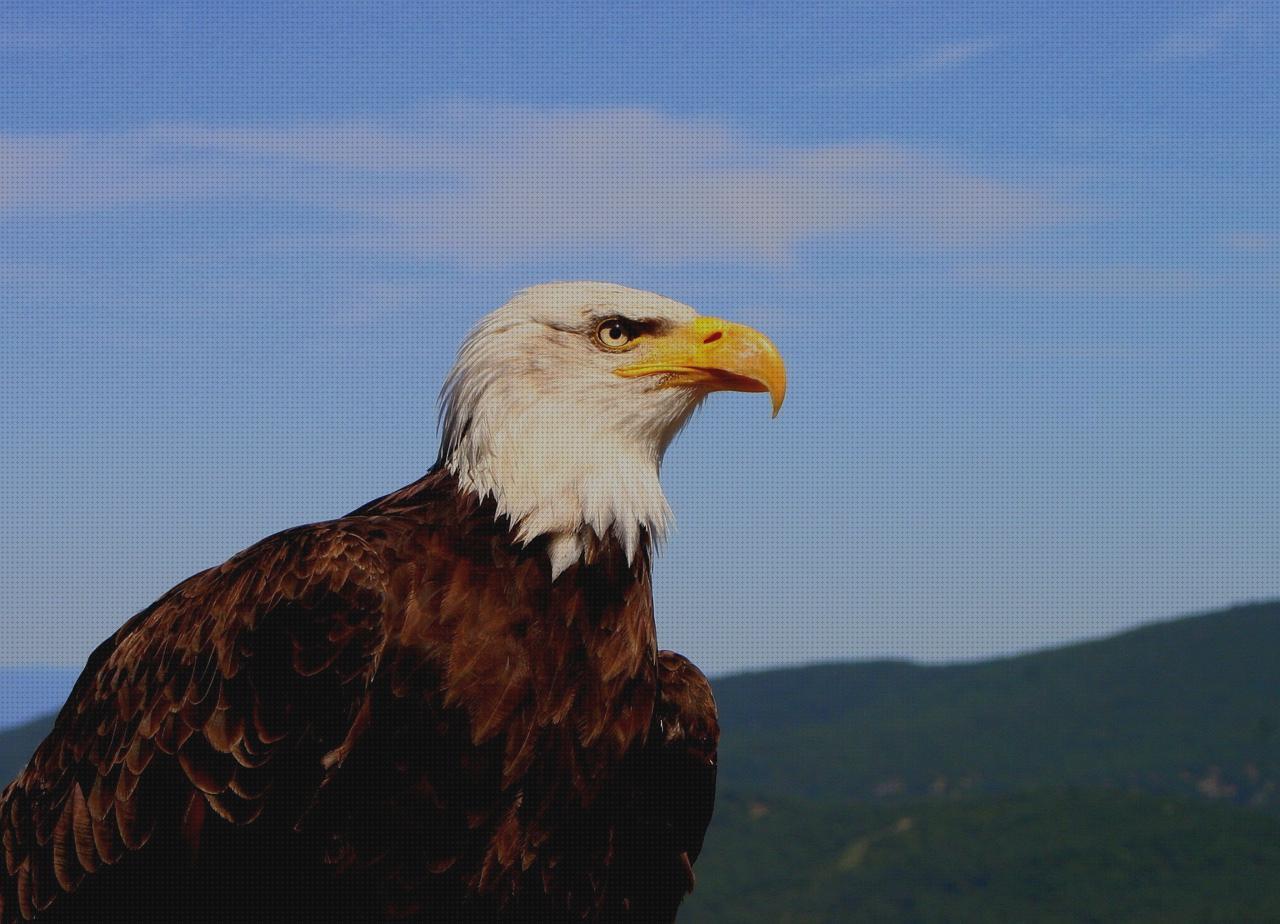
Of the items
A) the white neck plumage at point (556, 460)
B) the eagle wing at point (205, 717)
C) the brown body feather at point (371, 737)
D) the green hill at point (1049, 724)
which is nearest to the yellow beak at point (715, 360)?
the white neck plumage at point (556, 460)

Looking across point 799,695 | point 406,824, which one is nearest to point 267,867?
point 406,824

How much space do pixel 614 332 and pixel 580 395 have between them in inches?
11.5

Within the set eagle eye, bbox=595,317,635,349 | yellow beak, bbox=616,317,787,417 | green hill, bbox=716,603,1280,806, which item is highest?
eagle eye, bbox=595,317,635,349

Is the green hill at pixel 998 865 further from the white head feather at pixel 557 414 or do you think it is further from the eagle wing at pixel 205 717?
the white head feather at pixel 557 414

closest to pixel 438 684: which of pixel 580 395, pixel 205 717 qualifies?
pixel 205 717

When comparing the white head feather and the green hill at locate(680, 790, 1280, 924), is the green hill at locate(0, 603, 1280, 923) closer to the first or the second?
the green hill at locate(680, 790, 1280, 924)

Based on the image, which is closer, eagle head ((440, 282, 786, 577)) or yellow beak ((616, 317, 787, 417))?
eagle head ((440, 282, 786, 577))

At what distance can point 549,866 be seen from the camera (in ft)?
20.3

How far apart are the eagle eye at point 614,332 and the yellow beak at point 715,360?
8 centimetres

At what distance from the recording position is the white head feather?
20.0 ft

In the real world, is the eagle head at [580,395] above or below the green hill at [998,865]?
above

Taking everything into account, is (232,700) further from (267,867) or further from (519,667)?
(519,667)

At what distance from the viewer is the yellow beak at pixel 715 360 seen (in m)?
6.21

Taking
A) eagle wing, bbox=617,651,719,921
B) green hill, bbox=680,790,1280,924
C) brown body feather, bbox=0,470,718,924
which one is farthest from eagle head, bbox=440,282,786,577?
green hill, bbox=680,790,1280,924
